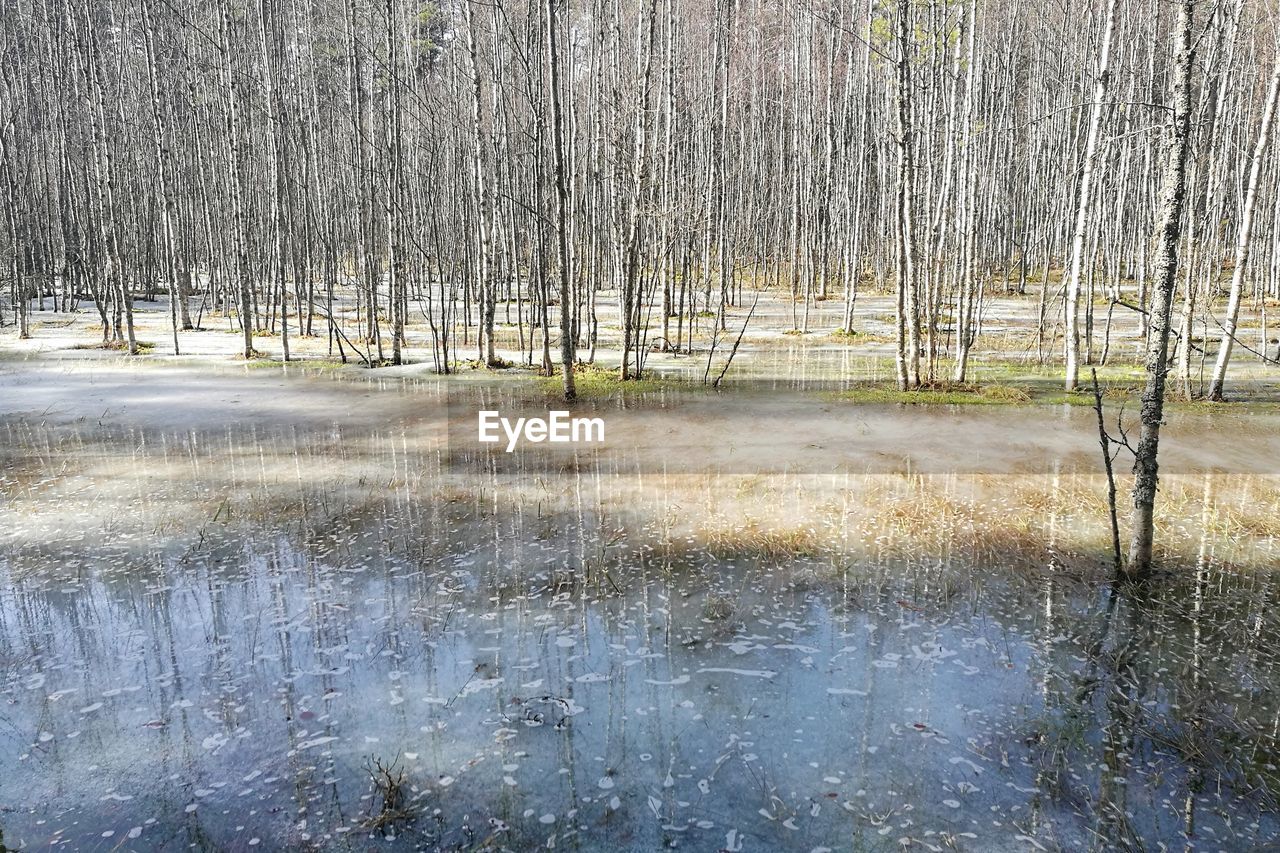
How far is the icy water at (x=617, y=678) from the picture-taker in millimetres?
3746

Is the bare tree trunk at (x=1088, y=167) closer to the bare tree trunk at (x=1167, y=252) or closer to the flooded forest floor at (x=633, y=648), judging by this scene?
the flooded forest floor at (x=633, y=648)

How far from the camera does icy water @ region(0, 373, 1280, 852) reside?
3.75 metres

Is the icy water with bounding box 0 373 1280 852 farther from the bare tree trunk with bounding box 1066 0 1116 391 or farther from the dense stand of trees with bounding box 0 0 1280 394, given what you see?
the dense stand of trees with bounding box 0 0 1280 394

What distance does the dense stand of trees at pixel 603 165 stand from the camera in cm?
1474

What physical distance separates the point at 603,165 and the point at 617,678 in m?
24.3

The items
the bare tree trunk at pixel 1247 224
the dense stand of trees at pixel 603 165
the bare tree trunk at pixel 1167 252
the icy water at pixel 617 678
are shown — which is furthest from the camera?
the dense stand of trees at pixel 603 165

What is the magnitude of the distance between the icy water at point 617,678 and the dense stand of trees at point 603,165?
19.4ft

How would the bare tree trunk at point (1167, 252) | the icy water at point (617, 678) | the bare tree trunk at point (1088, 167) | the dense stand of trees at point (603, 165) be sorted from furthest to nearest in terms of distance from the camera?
the dense stand of trees at point (603, 165), the bare tree trunk at point (1088, 167), the bare tree trunk at point (1167, 252), the icy water at point (617, 678)

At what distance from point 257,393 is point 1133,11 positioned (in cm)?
3218

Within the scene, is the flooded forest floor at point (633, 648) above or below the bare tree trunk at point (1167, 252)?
below

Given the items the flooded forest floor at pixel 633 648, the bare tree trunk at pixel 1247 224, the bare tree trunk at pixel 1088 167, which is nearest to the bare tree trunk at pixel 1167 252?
the flooded forest floor at pixel 633 648

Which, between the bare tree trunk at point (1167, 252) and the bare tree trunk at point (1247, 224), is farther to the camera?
the bare tree trunk at point (1247, 224)

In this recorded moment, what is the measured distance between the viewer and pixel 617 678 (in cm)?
495

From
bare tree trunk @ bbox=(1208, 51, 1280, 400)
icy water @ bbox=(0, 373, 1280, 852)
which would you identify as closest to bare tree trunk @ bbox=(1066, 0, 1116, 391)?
bare tree trunk @ bbox=(1208, 51, 1280, 400)
